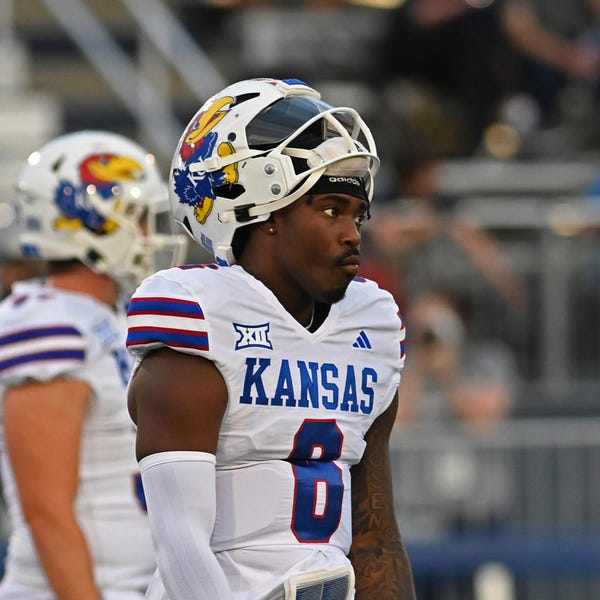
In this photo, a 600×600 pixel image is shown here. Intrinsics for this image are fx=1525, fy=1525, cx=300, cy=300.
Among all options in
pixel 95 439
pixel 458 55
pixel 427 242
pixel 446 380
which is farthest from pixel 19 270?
pixel 458 55

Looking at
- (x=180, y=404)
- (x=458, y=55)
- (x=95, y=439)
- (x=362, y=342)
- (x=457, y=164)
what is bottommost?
(x=95, y=439)

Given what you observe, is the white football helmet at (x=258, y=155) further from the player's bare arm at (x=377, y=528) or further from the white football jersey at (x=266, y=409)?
the player's bare arm at (x=377, y=528)

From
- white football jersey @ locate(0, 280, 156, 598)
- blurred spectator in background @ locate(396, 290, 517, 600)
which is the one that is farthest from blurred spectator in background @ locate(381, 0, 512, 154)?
white football jersey @ locate(0, 280, 156, 598)

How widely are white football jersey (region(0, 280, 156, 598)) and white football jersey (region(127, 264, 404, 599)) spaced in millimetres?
942

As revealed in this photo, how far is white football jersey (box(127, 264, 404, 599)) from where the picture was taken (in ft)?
9.51

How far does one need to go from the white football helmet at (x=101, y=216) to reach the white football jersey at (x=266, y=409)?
3.72ft

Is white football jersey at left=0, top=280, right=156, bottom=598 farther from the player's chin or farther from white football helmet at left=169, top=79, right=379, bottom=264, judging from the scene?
the player's chin

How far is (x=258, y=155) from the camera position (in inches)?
118

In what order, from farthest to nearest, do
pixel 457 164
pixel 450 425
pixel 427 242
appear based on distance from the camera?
1. pixel 457 164
2. pixel 427 242
3. pixel 450 425

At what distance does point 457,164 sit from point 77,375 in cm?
625

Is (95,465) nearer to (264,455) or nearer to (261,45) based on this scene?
(264,455)

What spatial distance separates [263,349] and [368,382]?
10.9 inches

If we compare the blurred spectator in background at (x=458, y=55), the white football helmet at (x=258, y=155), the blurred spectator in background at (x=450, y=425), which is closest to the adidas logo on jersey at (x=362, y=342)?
the white football helmet at (x=258, y=155)

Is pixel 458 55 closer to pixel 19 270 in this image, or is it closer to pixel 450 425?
pixel 450 425
